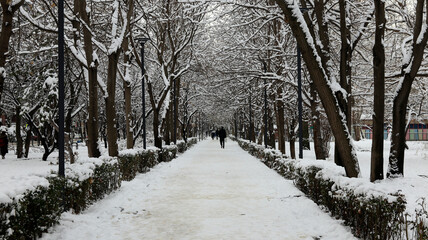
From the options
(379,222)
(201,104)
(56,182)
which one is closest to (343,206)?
(379,222)

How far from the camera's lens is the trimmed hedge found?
4.79 meters

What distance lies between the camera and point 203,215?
781 cm

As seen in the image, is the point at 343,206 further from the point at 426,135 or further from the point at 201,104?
the point at 426,135

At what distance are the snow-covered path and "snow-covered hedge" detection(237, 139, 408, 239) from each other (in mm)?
249

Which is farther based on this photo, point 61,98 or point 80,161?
point 80,161

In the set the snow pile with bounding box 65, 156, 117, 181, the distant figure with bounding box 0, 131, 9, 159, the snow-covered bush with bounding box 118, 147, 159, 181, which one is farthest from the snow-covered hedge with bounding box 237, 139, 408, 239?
the distant figure with bounding box 0, 131, 9, 159

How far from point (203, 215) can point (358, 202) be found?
10.4ft

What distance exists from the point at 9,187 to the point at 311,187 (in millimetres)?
6463

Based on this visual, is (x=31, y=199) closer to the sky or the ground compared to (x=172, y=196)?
closer to the sky

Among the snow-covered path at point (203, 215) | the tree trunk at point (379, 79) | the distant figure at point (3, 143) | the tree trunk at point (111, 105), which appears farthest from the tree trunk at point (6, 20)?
the distant figure at point (3, 143)

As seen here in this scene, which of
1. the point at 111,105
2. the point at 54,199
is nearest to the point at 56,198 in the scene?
the point at 54,199

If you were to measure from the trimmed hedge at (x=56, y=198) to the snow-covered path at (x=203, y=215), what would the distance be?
0.82 ft

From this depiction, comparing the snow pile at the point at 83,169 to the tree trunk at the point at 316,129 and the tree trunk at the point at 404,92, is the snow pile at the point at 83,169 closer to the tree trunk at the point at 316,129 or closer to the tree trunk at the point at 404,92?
the tree trunk at the point at 404,92

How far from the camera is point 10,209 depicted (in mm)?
4699
